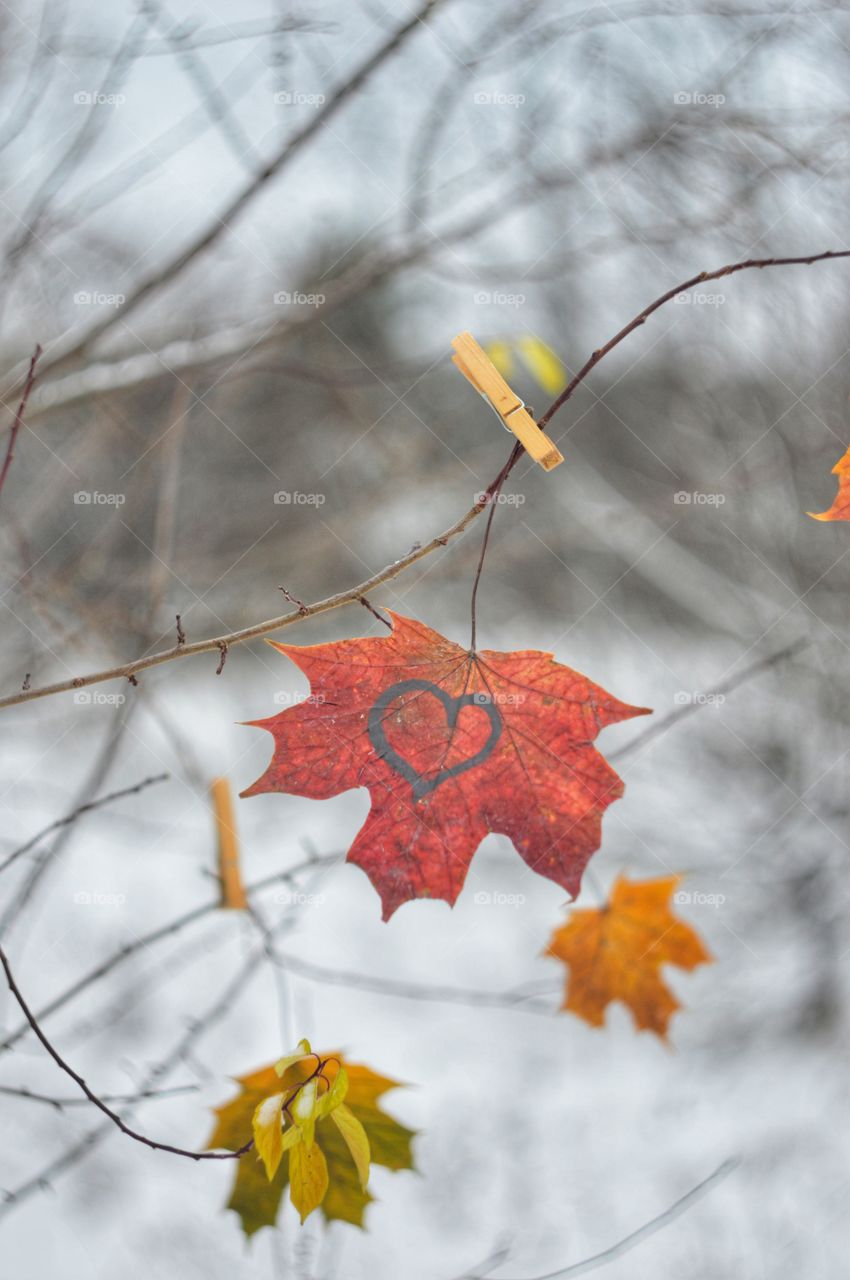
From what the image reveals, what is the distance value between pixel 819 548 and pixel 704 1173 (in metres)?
1.27

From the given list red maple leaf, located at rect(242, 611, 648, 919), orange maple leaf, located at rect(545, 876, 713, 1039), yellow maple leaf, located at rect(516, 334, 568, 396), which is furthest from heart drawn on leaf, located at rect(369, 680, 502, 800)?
yellow maple leaf, located at rect(516, 334, 568, 396)

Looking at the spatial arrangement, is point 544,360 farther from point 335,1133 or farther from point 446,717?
point 335,1133

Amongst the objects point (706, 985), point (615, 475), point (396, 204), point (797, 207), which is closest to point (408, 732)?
point (396, 204)

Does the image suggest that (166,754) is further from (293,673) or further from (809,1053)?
(809,1053)

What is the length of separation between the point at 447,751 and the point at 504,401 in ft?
0.90

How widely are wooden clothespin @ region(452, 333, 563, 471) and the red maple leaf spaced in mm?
169

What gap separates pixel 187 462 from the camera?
1.84 m

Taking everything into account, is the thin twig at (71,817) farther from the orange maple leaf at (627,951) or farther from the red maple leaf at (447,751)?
the orange maple leaf at (627,951)

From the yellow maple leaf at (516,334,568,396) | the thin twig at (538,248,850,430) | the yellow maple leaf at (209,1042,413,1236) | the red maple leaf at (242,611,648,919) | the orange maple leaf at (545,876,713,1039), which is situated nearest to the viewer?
the thin twig at (538,248,850,430)

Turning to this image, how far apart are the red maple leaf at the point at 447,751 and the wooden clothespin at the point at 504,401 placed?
169 mm

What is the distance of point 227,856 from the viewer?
105 cm

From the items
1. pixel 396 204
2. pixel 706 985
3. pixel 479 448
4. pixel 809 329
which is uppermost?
pixel 396 204

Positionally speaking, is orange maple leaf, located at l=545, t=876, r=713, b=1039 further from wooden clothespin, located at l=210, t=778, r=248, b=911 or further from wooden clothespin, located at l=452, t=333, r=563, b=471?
wooden clothespin, located at l=452, t=333, r=563, b=471

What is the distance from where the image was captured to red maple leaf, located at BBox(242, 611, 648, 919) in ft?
2.18
